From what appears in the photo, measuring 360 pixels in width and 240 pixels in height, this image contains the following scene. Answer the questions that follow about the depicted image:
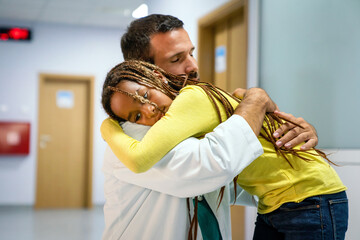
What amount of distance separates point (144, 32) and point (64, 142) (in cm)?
646

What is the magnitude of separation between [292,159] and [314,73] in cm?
155

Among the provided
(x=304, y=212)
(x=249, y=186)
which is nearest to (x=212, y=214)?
(x=249, y=186)

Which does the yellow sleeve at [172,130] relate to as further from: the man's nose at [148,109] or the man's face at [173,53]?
the man's face at [173,53]

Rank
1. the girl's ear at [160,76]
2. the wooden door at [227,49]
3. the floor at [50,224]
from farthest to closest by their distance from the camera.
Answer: the floor at [50,224] → the wooden door at [227,49] → the girl's ear at [160,76]

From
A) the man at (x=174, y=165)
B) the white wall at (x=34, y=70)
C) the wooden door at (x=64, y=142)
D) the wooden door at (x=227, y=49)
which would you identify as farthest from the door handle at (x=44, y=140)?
the man at (x=174, y=165)

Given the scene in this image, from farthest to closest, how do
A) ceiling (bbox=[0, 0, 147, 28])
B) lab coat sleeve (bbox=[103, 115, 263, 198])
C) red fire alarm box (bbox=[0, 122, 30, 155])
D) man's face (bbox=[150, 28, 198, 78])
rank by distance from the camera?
red fire alarm box (bbox=[0, 122, 30, 155]), ceiling (bbox=[0, 0, 147, 28]), man's face (bbox=[150, 28, 198, 78]), lab coat sleeve (bbox=[103, 115, 263, 198])

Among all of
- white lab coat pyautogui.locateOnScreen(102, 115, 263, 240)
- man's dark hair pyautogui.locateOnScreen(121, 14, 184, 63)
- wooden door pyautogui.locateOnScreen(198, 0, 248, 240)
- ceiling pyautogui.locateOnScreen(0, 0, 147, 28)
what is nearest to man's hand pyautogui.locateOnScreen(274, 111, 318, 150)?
white lab coat pyautogui.locateOnScreen(102, 115, 263, 240)

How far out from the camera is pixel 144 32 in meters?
1.52

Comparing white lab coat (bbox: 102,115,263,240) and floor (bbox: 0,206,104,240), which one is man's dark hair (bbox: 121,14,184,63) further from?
floor (bbox: 0,206,104,240)

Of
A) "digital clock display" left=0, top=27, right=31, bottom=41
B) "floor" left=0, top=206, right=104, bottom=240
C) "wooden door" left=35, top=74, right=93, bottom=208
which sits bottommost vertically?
"floor" left=0, top=206, right=104, bottom=240

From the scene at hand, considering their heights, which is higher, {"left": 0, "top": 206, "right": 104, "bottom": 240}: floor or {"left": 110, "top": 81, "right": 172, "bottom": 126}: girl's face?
{"left": 110, "top": 81, "right": 172, "bottom": 126}: girl's face

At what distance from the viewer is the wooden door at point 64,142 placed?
7.56 metres

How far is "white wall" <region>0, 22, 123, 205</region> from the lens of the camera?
734 centimetres

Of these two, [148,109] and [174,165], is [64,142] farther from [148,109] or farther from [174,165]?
[174,165]
